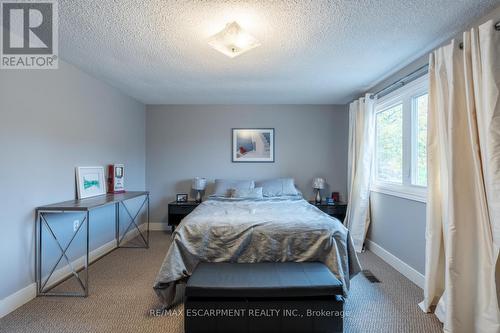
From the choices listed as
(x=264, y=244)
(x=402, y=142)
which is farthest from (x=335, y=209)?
(x=264, y=244)

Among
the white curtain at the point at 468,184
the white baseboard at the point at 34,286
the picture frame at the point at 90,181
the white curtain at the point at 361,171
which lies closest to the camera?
the white curtain at the point at 468,184

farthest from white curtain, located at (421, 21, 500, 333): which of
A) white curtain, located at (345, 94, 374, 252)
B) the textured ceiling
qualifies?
white curtain, located at (345, 94, 374, 252)

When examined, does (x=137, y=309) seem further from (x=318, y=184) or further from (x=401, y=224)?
(x=318, y=184)

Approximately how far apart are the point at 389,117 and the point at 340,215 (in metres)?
1.69

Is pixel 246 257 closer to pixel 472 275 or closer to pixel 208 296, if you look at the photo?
pixel 208 296

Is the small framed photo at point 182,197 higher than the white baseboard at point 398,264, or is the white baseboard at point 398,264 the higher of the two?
the small framed photo at point 182,197

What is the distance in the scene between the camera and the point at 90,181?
3115 mm

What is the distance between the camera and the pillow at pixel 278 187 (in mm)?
4129

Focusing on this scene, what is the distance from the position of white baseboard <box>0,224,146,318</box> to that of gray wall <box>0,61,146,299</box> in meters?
0.06

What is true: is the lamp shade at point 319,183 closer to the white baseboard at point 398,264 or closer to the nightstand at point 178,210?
the white baseboard at point 398,264

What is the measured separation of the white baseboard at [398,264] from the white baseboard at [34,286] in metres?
3.60

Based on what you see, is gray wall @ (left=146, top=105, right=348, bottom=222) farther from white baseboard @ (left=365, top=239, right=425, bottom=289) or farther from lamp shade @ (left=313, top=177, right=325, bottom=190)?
white baseboard @ (left=365, top=239, right=425, bottom=289)

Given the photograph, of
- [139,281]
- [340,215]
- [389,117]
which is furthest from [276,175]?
[139,281]

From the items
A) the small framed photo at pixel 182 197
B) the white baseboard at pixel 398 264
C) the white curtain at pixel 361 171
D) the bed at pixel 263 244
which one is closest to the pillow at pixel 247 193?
the small framed photo at pixel 182 197
